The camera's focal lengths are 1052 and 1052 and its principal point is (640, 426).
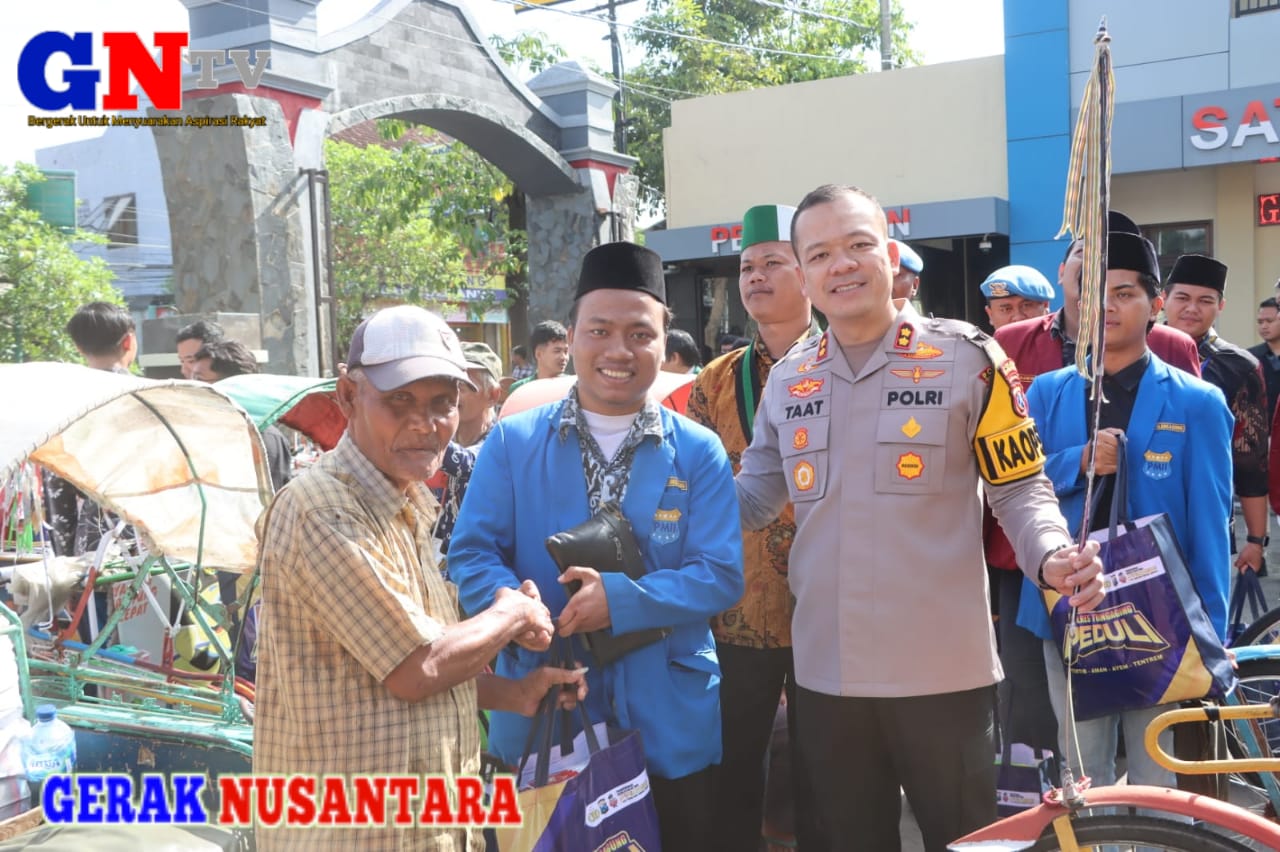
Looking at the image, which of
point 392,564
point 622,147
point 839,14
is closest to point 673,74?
point 622,147

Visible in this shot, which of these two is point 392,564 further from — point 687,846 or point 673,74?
point 673,74

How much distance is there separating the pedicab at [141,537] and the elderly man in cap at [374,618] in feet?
4.22

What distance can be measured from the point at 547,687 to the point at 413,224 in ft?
70.5

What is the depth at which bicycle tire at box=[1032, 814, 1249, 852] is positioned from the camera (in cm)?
208

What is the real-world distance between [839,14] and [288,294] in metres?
17.9

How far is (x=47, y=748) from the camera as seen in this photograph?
9.68 feet

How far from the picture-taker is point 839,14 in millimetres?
24078

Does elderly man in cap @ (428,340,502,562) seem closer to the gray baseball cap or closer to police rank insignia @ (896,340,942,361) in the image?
the gray baseball cap

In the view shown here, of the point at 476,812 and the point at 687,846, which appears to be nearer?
the point at 476,812

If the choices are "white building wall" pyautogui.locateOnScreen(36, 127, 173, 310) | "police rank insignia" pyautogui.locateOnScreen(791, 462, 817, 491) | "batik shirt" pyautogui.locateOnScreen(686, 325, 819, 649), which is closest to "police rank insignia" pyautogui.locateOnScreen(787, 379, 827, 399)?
"police rank insignia" pyautogui.locateOnScreen(791, 462, 817, 491)

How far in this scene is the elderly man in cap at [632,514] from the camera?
2559 mm

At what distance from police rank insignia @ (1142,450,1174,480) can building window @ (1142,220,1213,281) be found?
10.9 metres

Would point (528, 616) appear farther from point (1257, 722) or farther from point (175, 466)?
point (175, 466)

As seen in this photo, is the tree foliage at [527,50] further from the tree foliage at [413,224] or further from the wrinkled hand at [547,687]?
the wrinkled hand at [547,687]
